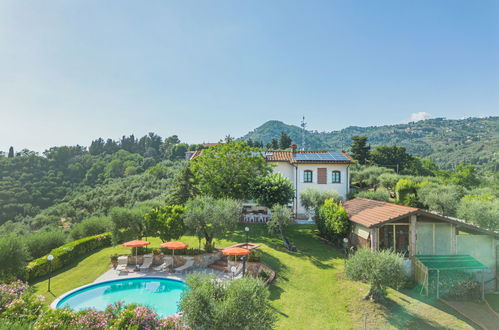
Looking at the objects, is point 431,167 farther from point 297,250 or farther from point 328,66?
point 297,250

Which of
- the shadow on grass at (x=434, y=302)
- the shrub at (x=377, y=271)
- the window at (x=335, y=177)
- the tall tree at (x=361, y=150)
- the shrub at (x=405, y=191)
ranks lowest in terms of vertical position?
the shadow on grass at (x=434, y=302)

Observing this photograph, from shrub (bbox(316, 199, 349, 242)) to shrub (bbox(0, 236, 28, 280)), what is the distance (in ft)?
67.2

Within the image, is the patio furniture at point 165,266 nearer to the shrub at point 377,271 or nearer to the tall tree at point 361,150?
the shrub at point 377,271

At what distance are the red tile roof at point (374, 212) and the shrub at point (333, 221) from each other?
71 centimetres

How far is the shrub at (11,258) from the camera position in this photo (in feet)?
46.7

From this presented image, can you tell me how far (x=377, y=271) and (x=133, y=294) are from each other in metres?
13.2

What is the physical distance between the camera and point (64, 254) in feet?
60.3

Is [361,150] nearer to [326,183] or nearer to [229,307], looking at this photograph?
[326,183]

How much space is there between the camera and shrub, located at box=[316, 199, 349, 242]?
62.8 feet

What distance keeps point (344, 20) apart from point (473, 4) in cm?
756

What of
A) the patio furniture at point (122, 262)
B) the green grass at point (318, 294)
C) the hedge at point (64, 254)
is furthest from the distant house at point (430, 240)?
the hedge at point (64, 254)

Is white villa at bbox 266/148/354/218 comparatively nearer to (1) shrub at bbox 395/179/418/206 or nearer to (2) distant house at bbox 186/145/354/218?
(2) distant house at bbox 186/145/354/218

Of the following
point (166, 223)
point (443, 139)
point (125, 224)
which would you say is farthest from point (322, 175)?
point (443, 139)

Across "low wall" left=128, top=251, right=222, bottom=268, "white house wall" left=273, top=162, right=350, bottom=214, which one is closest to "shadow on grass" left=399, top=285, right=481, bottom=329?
"low wall" left=128, top=251, right=222, bottom=268
